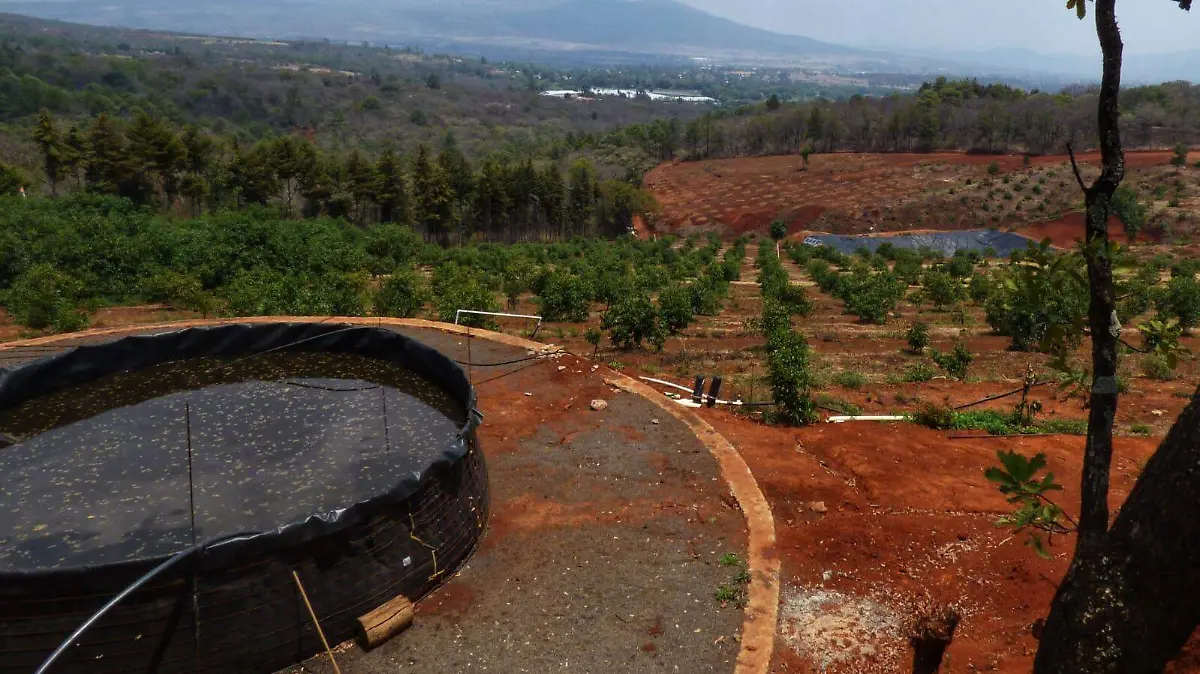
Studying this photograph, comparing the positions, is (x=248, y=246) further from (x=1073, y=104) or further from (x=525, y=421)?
(x=1073, y=104)

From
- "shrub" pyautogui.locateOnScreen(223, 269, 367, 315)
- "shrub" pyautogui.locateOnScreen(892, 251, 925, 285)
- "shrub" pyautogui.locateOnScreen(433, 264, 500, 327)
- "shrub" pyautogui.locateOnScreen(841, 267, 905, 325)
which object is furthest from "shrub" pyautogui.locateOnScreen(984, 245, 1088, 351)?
"shrub" pyautogui.locateOnScreen(892, 251, 925, 285)

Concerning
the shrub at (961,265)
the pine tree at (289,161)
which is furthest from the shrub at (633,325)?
the pine tree at (289,161)

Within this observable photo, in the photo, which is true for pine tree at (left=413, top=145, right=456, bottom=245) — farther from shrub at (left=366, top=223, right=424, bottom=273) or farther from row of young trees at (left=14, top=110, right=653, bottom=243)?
shrub at (left=366, top=223, right=424, bottom=273)

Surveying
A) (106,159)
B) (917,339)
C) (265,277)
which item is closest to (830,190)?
(917,339)

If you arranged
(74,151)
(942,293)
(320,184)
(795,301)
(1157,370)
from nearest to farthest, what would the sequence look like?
(1157,370)
(795,301)
(942,293)
(74,151)
(320,184)

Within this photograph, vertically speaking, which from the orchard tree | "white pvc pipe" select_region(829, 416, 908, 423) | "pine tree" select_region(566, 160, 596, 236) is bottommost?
"pine tree" select_region(566, 160, 596, 236)

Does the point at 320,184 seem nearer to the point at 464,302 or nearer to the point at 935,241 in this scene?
the point at 464,302

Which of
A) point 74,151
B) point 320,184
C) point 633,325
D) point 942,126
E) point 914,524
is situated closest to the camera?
point 914,524
